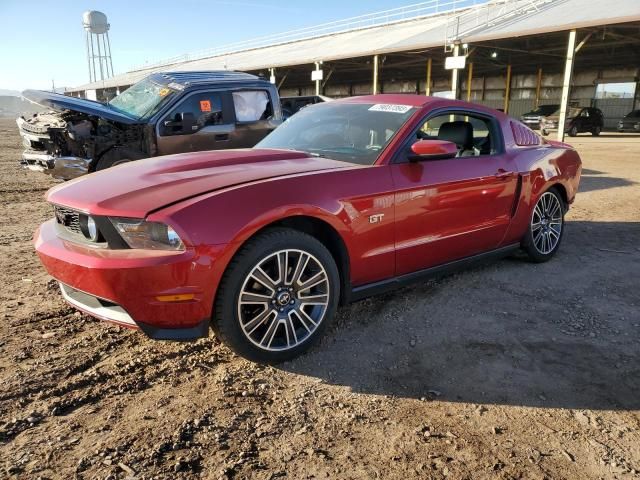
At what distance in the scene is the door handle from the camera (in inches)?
156

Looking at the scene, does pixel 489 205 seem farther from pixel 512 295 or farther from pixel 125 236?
pixel 125 236

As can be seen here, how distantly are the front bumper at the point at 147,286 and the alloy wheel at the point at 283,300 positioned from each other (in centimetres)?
24

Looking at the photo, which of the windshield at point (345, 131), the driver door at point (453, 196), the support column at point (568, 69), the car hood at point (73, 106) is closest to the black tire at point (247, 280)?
the driver door at point (453, 196)

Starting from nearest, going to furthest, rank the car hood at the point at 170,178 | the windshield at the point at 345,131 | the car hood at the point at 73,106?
the car hood at the point at 170,178, the windshield at the point at 345,131, the car hood at the point at 73,106

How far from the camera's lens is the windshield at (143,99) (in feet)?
22.3

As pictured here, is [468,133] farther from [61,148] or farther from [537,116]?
[537,116]

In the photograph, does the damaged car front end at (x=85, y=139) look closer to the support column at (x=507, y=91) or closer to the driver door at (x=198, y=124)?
the driver door at (x=198, y=124)

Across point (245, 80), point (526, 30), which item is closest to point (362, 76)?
point (526, 30)

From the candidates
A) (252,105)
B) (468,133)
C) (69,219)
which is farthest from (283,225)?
(252,105)

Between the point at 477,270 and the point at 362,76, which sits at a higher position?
the point at 362,76

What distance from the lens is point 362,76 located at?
37.2 meters

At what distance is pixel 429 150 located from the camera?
324 cm

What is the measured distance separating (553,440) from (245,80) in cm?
636

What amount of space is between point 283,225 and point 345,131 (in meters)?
1.19
